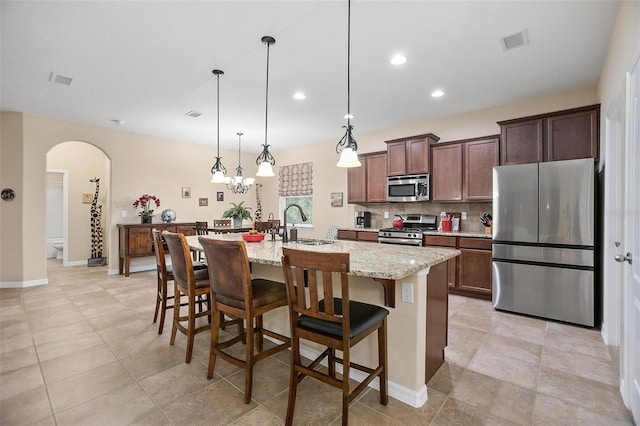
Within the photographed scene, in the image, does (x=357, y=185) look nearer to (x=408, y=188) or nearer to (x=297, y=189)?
(x=408, y=188)

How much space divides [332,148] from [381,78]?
9.86ft

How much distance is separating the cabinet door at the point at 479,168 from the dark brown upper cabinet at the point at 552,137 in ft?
0.89

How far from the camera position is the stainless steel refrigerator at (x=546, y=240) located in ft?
10.4

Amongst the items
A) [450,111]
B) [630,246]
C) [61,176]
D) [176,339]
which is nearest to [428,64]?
[450,111]

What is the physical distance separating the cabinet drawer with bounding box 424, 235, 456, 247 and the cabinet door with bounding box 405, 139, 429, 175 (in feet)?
3.44

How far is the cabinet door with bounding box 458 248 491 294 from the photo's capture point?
401cm

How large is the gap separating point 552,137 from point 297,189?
4827mm

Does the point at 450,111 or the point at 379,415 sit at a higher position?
the point at 450,111

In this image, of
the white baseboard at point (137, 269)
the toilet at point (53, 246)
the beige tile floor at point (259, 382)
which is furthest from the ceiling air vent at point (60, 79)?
the toilet at point (53, 246)

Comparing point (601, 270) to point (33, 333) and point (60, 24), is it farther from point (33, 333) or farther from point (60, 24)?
point (33, 333)

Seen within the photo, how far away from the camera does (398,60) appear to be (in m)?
3.08

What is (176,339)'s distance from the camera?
287 centimetres

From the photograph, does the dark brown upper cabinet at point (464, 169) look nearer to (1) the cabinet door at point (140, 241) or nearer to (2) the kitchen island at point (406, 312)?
(2) the kitchen island at point (406, 312)

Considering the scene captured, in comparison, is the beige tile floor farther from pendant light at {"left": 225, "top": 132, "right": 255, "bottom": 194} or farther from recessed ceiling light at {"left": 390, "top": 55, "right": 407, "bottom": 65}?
recessed ceiling light at {"left": 390, "top": 55, "right": 407, "bottom": 65}
